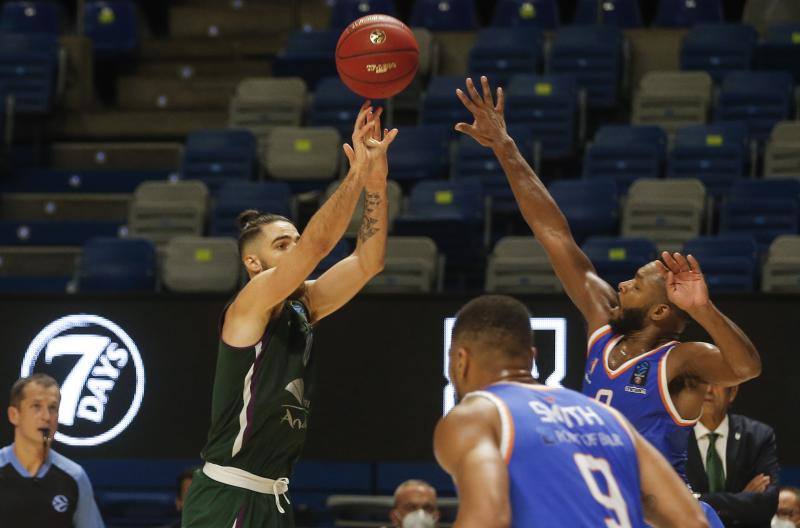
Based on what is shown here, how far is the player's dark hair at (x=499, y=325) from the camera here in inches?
143

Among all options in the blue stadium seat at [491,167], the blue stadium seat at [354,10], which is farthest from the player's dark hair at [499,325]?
the blue stadium seat at [354,10]

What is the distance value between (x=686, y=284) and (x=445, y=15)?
1079 cm

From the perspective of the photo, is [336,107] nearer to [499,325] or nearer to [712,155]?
[712,155]

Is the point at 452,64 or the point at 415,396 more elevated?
the point at 452,64

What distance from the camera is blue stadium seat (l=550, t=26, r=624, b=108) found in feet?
45.7

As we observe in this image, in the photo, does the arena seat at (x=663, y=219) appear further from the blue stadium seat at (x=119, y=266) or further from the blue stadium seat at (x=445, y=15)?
the blue stadium seat at (x=445, y=15)

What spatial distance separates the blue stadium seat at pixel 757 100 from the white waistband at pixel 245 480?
8.96 m

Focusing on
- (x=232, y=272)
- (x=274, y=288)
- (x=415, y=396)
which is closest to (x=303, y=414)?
(x=274, y=288)

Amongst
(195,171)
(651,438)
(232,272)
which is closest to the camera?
(651,438)

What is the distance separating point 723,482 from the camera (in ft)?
26.0

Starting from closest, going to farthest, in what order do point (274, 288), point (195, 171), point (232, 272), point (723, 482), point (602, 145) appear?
point (274, 288)
point (723, 482)
point (232, 272)
point (602, 145)
point (195, 171)

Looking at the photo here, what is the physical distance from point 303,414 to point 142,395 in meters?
4.75

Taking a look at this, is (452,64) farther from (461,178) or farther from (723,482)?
(723,482)

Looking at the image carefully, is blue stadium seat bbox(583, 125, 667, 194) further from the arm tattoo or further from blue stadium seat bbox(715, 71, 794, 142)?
the arm tattoo
